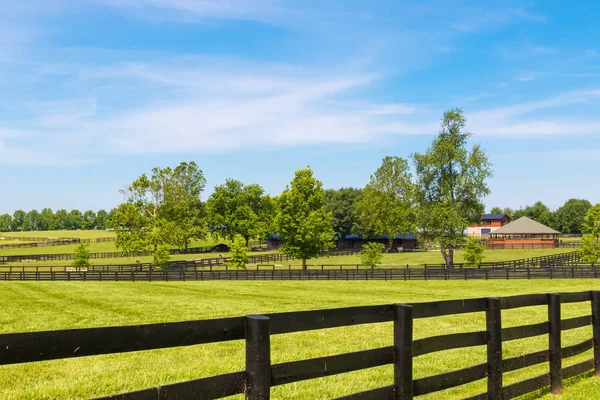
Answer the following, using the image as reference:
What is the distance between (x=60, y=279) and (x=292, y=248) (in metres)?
24.8


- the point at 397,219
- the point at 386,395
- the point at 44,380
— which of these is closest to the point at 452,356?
the point at 386,395

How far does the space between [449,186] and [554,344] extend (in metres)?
53.5

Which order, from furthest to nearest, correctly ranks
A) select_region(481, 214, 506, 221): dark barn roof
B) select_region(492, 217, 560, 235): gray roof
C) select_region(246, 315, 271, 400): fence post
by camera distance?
select_region(481, 214, 506, 221): dark barn roof → select_region(492, 217, 560, 235): gray roof → select_region(246, 315, 271, 400): fence post

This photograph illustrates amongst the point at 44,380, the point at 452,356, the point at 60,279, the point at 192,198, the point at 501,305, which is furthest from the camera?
the point at 192,198

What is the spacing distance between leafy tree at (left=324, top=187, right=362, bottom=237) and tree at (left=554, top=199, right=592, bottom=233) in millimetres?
86004

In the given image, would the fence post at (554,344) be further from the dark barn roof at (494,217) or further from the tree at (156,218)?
the dark barn roof at (494,217)

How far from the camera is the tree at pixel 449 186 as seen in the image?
191 ft

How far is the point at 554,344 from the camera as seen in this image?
8047 mm

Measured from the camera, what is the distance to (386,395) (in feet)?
18.5

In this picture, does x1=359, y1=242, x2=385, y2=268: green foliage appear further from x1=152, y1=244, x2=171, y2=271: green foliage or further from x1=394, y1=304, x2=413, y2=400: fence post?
x1=394, y1=304, x2=413, y2=400: fence post

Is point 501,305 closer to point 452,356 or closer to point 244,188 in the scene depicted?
point 452,356

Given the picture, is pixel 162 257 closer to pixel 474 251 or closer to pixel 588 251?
pixel 474 251

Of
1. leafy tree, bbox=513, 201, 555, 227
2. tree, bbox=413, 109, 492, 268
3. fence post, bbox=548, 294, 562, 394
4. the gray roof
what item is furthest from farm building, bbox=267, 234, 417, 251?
fence post, bbox=548, 294, 562, 394

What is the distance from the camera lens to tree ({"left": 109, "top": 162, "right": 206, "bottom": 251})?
277ft
